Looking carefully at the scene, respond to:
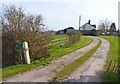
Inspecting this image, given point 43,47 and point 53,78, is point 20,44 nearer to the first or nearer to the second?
point 43,47

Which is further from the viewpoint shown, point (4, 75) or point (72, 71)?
point (72, 71)

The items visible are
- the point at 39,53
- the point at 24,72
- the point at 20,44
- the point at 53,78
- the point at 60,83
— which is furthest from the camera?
the point at 39,53

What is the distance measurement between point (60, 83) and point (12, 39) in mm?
6321

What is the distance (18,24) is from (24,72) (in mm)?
5187

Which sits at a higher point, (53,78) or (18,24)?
(18,24)

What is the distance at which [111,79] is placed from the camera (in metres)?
9.79

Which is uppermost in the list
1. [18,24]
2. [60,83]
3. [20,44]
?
[18,24]

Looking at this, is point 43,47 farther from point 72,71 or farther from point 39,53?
point 72,71

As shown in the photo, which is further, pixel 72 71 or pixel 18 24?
pixel 18 24

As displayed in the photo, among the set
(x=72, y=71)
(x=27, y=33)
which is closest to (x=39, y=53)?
(x=27, y=33)

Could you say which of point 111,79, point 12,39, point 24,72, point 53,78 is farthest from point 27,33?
point 111,79

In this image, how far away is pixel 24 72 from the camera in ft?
37.3

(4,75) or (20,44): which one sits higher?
(20,44)

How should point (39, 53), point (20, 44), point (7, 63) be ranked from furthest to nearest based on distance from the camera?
point (39, 53) < point (7, 63) < point (20, 44)
